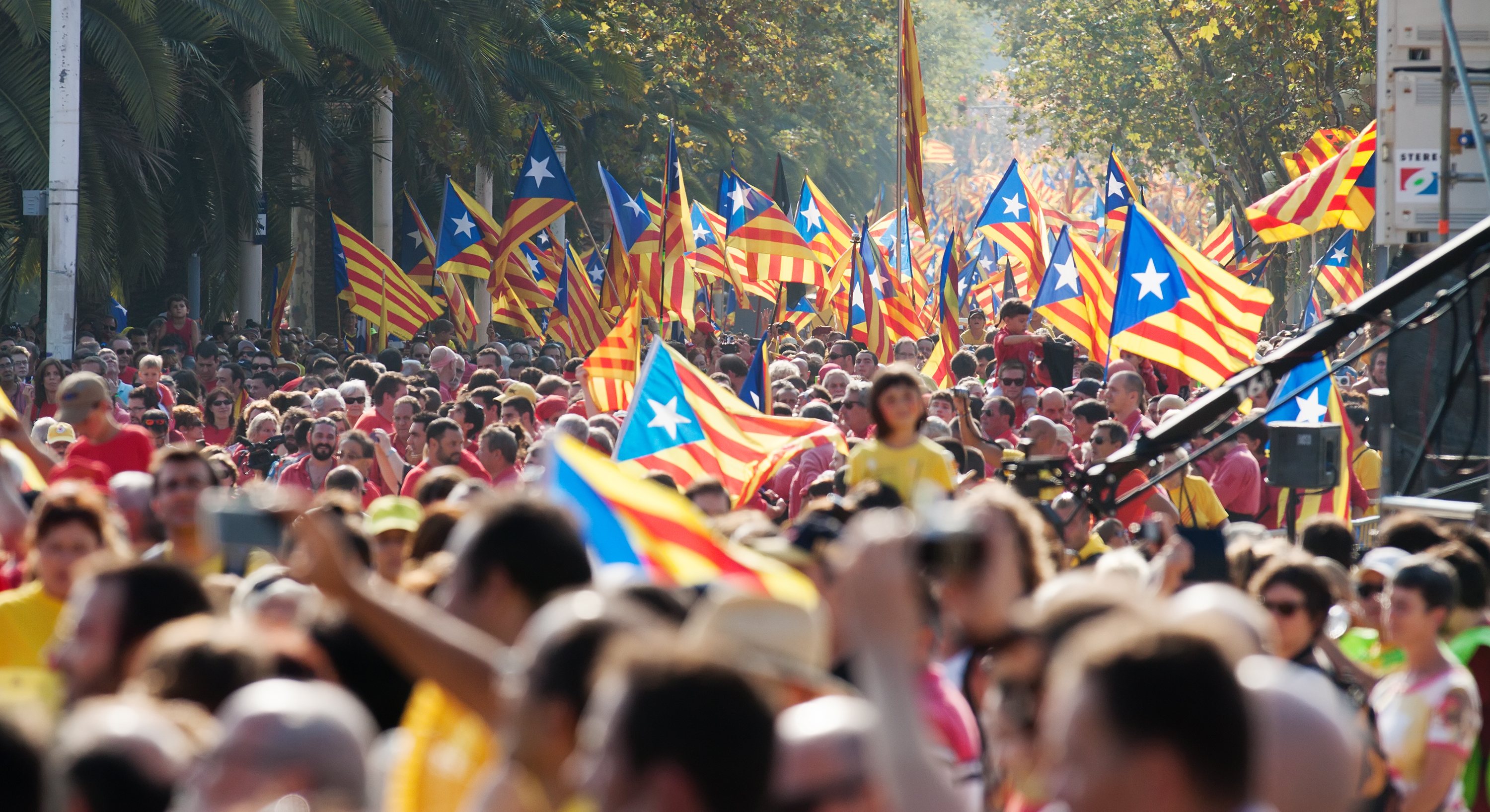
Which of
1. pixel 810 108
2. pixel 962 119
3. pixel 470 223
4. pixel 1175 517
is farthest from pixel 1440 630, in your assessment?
pixel 962 119

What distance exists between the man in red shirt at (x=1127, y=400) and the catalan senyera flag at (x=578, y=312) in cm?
1057

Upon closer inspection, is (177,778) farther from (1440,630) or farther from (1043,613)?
(1440,630)

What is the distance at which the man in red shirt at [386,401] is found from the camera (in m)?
11.0

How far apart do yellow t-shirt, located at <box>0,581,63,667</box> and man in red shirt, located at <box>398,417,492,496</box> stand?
14.4 ft

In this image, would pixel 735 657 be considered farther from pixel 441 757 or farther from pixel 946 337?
pixel 946 337

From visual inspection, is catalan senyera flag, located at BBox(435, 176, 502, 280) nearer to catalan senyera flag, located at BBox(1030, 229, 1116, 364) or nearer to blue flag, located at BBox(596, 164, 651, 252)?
blue flag, located at BBox(596, 164, 651, 252)

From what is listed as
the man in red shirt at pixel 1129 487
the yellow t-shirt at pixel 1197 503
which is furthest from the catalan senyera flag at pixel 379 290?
the yellow t-shirt at pixel 1197 503

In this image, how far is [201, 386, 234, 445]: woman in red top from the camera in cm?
1280

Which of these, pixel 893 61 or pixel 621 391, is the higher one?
pixel 893 61

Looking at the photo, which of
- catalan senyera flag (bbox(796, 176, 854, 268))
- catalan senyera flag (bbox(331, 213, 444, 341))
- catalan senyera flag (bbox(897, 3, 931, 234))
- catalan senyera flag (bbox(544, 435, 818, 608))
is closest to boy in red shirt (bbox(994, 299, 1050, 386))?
catalan senyera flag (bbox(897, 3, 931, 234))

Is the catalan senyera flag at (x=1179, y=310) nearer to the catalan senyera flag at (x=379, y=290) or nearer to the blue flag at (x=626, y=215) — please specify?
the blue flag at (x=626, y=215)

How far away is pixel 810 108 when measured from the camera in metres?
51.4

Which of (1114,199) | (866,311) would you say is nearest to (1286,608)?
(866,311)

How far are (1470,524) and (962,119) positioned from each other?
7547cm
